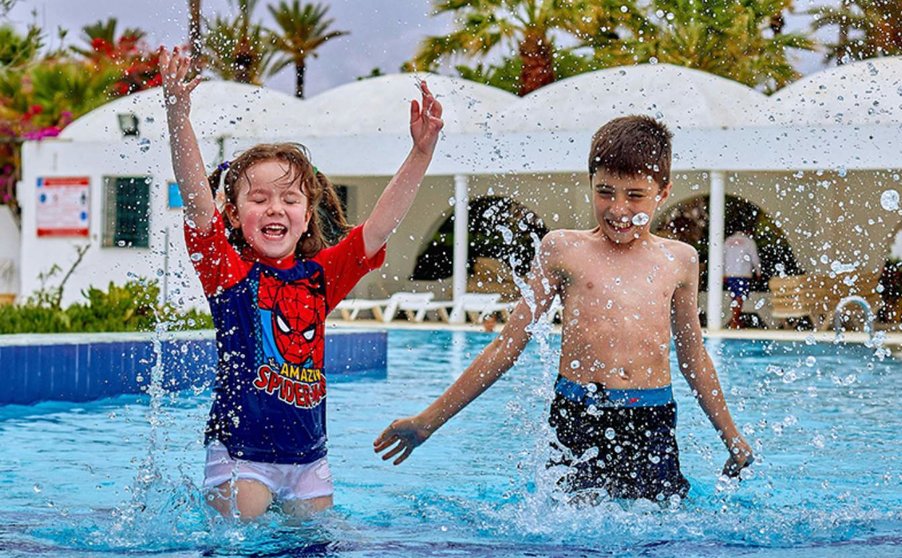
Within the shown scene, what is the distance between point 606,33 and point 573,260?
75.8 ft

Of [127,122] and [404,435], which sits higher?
[127,122]

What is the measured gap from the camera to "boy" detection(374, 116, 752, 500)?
3766mm

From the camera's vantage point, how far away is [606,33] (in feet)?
86.5

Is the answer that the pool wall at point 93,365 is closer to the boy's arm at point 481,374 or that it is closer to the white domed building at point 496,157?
the boy's arm at point 481,374

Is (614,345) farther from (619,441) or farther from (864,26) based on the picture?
(864,26)

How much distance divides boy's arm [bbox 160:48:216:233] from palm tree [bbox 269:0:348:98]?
102ft

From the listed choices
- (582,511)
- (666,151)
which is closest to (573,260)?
(666,151)

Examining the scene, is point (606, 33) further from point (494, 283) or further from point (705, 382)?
point (705, 382)

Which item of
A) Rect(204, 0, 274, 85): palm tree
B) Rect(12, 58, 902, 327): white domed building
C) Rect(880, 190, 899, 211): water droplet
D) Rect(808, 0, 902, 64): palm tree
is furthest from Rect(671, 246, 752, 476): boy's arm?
Rect(204, 0, 274, 85): palm tree

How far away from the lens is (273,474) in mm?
3512

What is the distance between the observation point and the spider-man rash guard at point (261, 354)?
3.44 metres

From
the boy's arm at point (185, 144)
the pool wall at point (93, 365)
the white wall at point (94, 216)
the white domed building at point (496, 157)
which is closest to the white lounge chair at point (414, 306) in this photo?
the white domed building at point (496, 157)

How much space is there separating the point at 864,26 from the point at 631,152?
22410 millimetres

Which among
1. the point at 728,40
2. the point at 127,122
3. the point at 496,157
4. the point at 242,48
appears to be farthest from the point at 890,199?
the point at 242,48
